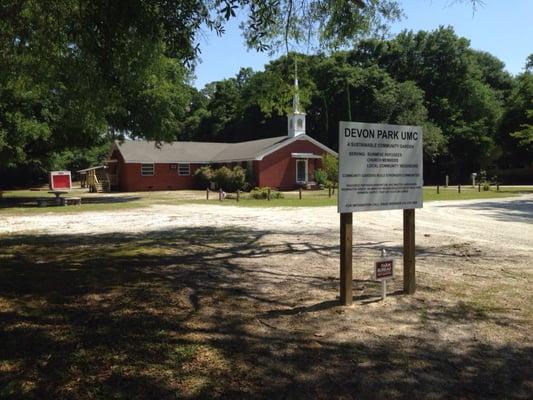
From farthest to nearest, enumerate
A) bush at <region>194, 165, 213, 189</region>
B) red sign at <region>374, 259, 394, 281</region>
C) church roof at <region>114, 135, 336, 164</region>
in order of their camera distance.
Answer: bush at <region>194, 165, 213, 189</region> < church roof at <region>114, 135, 336, 164</region> < red sign at <region>374, 259, 394, 281</region>

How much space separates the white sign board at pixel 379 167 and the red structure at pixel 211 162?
31.5m

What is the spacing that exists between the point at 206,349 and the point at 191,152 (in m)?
41.0

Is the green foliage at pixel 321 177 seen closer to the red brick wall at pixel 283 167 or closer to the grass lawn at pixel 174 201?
the red brick wall at pixel 283 167

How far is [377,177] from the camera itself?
19.2ft

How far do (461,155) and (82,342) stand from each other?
176 ft

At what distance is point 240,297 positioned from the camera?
6223 mm

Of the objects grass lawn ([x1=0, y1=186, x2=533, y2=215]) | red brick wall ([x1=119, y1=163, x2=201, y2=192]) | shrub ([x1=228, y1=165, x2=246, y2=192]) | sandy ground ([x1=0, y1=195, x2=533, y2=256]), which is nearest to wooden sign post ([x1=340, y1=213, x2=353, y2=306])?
sandy ground ([x1=0, y1=195, x2=533, y2=256])

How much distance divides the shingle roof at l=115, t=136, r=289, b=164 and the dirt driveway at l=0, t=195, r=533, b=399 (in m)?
28.8

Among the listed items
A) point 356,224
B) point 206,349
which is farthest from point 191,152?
point 206,349

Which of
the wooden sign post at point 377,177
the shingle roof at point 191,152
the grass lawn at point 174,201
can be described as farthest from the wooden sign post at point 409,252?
the shingle roof at point 191,152

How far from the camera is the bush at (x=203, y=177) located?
40759 millimetres

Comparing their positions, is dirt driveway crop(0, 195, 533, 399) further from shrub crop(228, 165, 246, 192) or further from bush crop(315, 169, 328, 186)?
shrub crop(228, 165, 246, 192)

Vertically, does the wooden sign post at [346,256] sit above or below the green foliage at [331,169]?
below

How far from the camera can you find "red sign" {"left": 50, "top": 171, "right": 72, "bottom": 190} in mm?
26312
